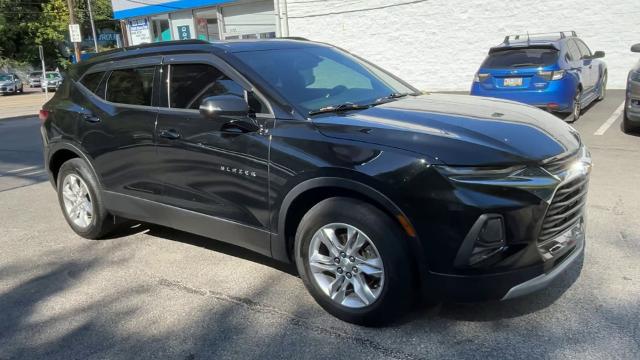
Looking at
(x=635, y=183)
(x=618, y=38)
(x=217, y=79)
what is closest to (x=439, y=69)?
(x=618, y=38)

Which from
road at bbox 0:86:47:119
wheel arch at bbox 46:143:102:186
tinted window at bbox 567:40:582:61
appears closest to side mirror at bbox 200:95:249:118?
wheel arch at bbox 46:143:102:186

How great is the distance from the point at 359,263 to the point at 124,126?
2460 mm

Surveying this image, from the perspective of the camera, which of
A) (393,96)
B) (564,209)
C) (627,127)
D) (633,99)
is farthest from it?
(627,127)

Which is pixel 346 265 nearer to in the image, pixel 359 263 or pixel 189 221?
pixel 359 263

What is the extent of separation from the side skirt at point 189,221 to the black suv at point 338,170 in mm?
13

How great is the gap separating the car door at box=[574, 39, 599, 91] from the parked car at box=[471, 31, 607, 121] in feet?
1.39

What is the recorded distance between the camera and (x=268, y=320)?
3395 mm

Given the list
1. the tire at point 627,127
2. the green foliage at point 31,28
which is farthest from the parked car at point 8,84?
the tire at point 627,127

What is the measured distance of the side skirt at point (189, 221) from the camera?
12.1 feet

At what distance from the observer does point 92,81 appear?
498cm

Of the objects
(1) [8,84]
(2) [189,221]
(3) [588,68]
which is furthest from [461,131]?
(1) [8,84]

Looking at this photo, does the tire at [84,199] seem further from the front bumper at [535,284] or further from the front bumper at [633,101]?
the front bumper at [633,101]

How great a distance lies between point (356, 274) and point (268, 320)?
0.67 m

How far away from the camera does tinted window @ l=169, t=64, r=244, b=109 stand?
3.84 meters
